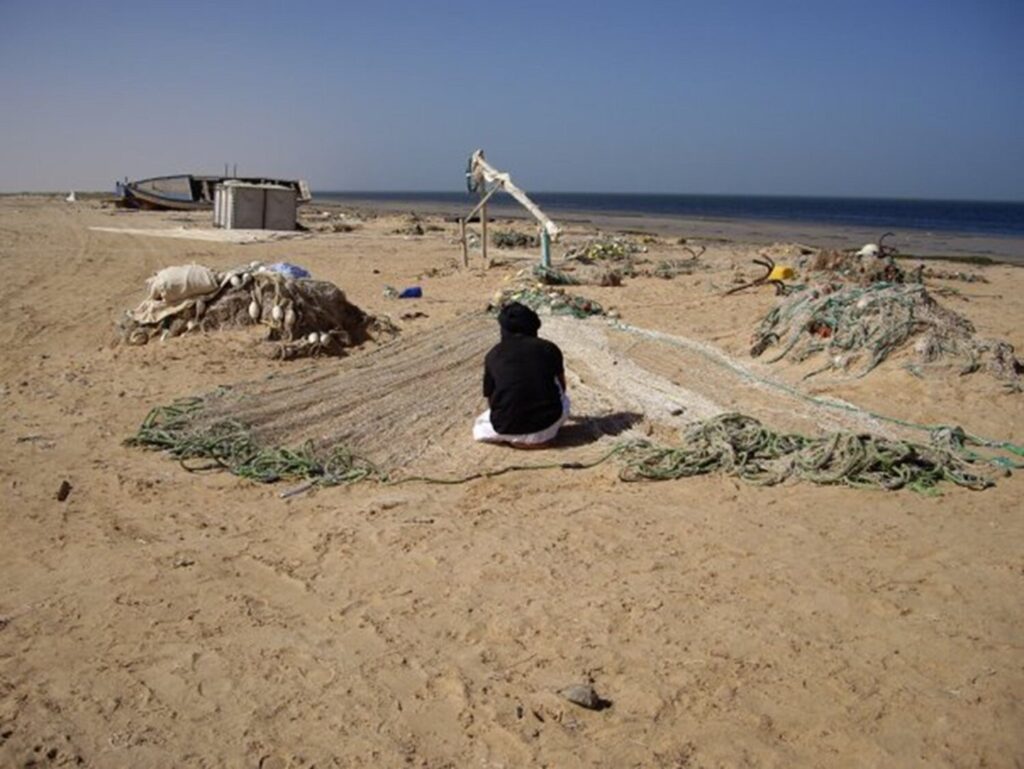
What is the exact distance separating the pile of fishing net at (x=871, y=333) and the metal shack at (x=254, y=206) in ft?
54.5

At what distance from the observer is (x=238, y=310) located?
782 cm

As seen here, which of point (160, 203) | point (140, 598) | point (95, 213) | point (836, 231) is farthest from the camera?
point (836, 231)

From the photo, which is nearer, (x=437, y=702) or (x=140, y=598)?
(x=437, y=702)

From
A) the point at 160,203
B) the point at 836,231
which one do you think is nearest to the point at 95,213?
the point at 160,203

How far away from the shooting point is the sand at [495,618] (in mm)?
2541

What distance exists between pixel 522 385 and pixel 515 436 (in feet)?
1.11

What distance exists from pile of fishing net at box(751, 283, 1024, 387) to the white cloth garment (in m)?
2.79

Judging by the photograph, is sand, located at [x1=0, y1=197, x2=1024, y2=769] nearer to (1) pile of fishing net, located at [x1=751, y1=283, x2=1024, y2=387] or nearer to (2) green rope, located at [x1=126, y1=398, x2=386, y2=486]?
(2) green rope, located at [x1=126, y1=398, x2=386, y2=486]

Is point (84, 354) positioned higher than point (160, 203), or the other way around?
point (160, 203)

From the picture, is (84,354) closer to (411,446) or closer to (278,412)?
(278,412)

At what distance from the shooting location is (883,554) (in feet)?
12.3

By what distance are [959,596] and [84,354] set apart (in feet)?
23.5

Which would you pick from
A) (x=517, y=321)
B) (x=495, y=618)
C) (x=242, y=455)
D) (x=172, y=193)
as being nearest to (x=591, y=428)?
(x=517, y=321)

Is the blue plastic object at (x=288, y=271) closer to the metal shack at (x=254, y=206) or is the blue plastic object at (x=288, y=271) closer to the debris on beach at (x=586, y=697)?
the debris on beach at (x=586, y=697)
